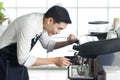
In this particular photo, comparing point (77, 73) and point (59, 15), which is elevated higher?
point (59, 15)

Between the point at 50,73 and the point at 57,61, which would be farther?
the point at 50,73

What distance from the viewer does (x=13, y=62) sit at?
7.27 ft

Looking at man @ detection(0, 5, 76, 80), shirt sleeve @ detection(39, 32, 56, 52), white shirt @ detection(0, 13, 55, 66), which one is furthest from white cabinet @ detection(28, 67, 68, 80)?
white shirt @ detection(0, 13, 55, 66)

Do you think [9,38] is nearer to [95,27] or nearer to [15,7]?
[95,27]

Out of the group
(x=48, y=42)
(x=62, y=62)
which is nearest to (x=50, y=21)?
(x=62, y=62)

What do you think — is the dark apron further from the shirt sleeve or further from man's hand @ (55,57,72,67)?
man's hand @ (55,57,72,67)

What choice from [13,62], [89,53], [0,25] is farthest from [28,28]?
[0,25]

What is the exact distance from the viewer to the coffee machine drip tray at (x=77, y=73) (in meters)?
1.91

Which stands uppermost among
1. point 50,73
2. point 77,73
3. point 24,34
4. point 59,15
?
point 59,15

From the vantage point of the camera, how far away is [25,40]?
2014 millimetres

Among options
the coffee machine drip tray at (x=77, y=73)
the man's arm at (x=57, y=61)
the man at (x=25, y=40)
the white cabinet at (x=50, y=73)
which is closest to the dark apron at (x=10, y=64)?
the man at (x=25, y=40)

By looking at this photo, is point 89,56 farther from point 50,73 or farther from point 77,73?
point 50,73

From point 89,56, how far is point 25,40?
0.50 metres

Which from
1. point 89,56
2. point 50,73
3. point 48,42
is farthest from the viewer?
point 50,73
